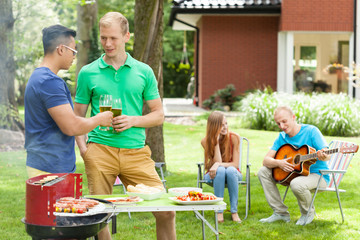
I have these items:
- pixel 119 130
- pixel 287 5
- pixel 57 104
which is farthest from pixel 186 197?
pixel 287 5

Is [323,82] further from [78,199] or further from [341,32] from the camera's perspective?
[78,199]

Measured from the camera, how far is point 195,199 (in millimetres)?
3496

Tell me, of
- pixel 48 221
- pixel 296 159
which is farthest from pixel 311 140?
pixel 48 221

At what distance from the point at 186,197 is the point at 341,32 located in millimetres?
15706

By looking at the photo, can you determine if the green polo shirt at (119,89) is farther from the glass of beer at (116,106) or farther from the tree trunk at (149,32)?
the tree trunk at (149,32)

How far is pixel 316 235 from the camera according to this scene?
215 inches

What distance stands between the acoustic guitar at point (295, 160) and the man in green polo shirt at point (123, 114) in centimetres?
231

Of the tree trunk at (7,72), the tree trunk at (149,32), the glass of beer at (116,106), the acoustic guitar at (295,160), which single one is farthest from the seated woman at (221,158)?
the tree trunk at (7,72)

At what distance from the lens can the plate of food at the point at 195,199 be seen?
3.43 metres

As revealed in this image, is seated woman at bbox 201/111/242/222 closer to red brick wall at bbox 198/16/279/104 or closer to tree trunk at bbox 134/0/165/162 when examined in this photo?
tree trunk at bbox 134/0/165/162

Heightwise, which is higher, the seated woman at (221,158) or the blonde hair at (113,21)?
Result: the blonde hair at (113,21)

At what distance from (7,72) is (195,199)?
10.9 metres

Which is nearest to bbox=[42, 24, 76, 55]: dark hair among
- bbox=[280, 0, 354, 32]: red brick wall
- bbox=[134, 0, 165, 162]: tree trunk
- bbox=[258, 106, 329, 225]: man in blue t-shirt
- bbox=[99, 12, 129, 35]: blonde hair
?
bbox=[99, 12, 129, 35]: blonde hair

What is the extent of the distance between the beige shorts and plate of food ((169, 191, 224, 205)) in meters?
0.40
